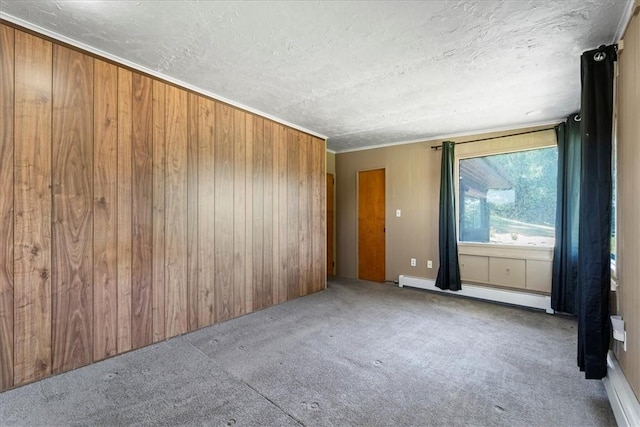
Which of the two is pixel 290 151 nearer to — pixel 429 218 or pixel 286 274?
pixel 286 274

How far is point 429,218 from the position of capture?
4559 mm

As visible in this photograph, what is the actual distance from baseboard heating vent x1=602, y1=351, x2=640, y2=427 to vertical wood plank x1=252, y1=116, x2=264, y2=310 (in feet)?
10.0

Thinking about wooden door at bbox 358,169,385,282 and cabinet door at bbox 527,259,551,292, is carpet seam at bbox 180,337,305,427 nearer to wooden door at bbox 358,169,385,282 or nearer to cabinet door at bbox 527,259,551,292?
wooden door at bbox 358,169,385,282

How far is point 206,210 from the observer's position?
2.96 meters

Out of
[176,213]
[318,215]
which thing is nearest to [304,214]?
[318,215]

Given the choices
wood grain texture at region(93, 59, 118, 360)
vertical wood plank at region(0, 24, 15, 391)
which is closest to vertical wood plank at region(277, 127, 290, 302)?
wood grain texture at region(93, 59, 118, 360)

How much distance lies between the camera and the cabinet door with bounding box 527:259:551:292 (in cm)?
363

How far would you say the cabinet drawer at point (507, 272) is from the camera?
3807 mm

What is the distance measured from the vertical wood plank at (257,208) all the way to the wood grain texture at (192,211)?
2.39 feet

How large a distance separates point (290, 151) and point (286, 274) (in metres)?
1.68

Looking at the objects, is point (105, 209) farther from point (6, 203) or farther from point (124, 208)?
point (6, 203)

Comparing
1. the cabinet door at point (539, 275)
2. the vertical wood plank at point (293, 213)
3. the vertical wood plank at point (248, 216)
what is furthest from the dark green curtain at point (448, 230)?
the vertical wood plank at point (248, 216)

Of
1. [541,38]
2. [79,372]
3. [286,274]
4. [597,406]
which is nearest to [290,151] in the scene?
[286,274]

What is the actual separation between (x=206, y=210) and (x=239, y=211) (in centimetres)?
41
